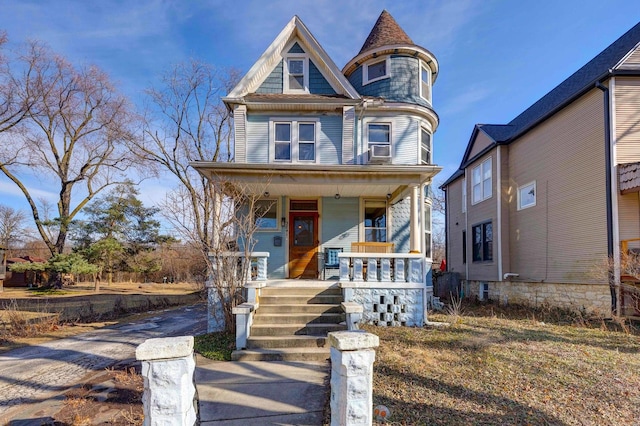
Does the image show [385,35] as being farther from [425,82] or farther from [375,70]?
[425,82]

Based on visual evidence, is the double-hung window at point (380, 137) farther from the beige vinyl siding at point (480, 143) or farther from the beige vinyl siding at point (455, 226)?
the beige vinyl siding at point (455, 226)

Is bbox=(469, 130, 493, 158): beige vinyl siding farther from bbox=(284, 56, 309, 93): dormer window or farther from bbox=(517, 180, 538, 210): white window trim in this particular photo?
bbox=(284, 56, 309, 93): dormer window

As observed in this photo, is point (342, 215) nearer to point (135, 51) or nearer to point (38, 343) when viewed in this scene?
point (38, 343)

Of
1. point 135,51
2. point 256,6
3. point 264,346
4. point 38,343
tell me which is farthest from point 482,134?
point 38,343

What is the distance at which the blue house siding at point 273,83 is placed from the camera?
460 inches

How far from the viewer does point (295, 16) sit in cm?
1148

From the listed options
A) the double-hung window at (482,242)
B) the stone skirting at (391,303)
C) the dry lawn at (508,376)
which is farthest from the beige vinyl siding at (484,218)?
the stone skirting at (391,303)

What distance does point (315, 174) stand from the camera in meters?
8.86

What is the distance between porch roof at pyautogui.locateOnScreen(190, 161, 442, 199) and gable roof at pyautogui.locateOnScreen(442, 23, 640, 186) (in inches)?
186

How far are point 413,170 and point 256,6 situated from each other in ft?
22.4

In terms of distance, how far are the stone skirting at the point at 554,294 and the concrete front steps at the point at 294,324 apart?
6.72m

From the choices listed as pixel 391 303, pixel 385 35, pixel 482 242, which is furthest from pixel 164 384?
pixel 482 242

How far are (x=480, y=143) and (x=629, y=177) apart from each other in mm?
6717

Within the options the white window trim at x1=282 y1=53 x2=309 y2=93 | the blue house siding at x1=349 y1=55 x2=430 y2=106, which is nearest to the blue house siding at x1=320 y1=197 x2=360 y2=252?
the white window trim at x1=282 y1=53 x2=309 y2=93
